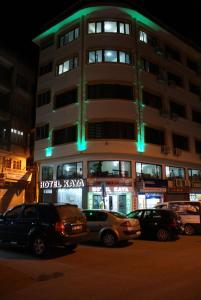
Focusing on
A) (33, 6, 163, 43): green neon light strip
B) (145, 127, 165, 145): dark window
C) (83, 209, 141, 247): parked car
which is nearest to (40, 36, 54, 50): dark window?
(33, 6, 163, 43): green neon light strip

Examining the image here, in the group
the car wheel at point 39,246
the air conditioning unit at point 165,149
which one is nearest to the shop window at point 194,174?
the air conditioning unit at point 165,149

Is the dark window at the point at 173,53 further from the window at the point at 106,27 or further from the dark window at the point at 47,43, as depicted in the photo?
the dark window at the point at 47,43

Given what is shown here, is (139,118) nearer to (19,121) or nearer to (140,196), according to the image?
(140,196)

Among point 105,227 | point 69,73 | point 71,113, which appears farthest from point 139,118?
point 105,227

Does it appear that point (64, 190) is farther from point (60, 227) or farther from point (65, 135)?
point (60, 227)

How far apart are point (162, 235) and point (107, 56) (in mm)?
17384

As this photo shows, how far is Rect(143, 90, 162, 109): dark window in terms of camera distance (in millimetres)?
28283

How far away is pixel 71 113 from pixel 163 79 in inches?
391

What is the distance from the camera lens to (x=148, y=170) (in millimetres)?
27359

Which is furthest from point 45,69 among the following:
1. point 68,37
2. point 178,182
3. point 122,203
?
point 178,182

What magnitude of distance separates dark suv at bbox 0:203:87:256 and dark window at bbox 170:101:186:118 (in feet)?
69.9

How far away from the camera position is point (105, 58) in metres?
27.5

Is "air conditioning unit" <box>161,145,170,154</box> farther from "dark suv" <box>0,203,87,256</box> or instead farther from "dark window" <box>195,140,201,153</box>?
"dark suv" <box>0,203,87,256</box>

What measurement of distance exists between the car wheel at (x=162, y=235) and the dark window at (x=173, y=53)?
71.6 feet
